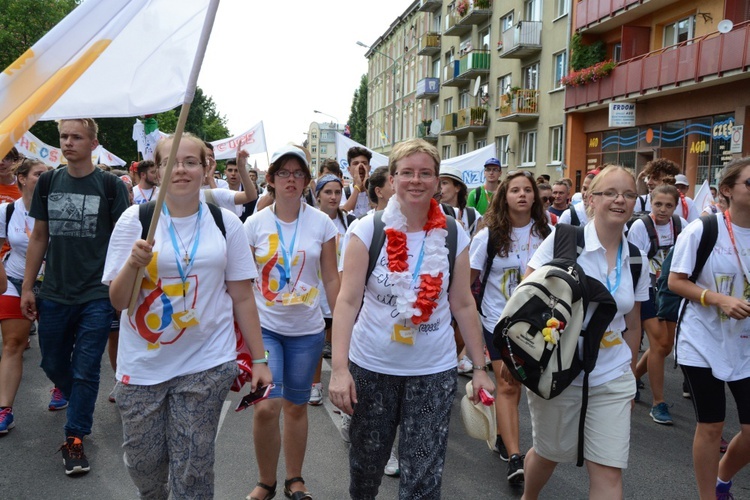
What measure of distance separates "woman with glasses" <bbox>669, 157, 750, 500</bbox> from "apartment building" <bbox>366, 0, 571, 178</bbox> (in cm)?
2364

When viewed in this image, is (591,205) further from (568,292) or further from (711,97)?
(711,97)

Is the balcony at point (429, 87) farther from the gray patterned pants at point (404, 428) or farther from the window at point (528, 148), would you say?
the gray patterned pants at point (404, 428)

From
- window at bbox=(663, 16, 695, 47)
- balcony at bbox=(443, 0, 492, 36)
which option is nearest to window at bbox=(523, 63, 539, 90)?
balcony at bbox=(443, 0, 492, 36)

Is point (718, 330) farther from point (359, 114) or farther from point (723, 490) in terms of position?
point (359, 114)

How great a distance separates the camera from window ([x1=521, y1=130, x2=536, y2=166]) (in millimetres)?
30688

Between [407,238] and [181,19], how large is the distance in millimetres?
1415

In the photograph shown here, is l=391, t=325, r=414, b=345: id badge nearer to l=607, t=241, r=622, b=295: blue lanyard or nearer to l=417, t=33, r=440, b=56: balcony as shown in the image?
l=607, t=241, r=622, b=295: blue lanyard

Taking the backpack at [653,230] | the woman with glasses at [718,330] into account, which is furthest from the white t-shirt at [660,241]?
the woman with glasses at [718,330]

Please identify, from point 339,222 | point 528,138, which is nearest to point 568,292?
point 339,222

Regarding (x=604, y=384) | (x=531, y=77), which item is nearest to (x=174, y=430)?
(x=604, y=384)

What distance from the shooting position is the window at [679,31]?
66.2 feet

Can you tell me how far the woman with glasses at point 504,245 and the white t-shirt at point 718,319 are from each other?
45.2 inches

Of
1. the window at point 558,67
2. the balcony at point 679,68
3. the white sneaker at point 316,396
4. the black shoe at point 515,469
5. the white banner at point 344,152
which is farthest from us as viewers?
the window at point 558,67

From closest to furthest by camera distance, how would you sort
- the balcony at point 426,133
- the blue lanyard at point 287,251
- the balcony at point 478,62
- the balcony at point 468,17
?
the blue lanyard at point 287,251, the balcony at point 468,17, the balcony at point 478,62, the balcony at point 426,133
